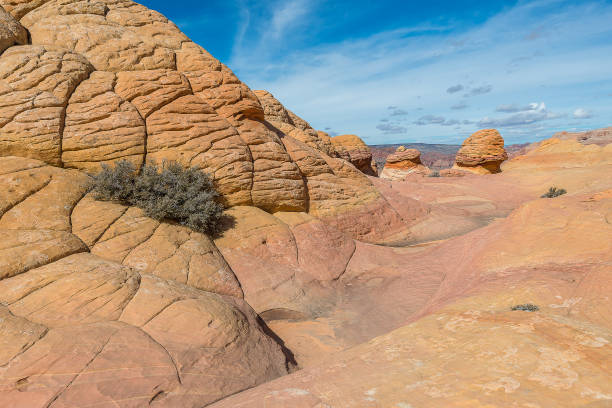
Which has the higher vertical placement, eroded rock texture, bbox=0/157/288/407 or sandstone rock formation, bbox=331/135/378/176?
sandstone rock formation, bbox=331/135/378/176

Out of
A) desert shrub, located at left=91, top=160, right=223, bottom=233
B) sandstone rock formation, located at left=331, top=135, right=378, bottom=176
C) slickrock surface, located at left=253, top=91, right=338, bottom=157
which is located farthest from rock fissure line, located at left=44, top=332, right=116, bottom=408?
sandstone rock formation, located at left=331, top=135, right=378, bottom=176

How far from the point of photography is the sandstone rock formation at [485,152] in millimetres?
35656

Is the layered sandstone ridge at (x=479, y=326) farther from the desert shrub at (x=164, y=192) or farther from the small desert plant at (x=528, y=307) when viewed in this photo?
the desert shrub at (x=164, y=192)

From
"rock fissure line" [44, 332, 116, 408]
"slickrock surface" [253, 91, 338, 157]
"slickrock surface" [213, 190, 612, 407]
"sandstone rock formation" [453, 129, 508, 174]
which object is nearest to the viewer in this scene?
"slickrock surface" [213, 190, 612, 407]

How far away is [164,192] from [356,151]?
84.2ft

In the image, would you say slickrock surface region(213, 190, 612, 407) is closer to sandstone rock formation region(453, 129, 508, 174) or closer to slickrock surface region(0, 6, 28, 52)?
slickrock surface region(0, 6, 28, 52)

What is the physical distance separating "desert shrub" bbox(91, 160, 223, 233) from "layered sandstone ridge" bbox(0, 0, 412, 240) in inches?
24.9

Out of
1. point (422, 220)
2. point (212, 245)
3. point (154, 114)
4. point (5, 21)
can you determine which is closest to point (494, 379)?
point (212, 245)

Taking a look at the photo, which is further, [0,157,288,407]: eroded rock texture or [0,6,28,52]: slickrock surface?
[0,6,28,52]: slickrock surface

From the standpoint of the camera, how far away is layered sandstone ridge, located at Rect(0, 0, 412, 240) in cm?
924

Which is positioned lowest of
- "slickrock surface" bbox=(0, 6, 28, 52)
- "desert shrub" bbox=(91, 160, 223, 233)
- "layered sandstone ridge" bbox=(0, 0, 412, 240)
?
"desert shrub" bbox=(91, 160, 223, 233)

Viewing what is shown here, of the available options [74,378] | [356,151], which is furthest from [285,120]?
[74,378]

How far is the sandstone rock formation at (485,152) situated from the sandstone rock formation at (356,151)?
11076mm

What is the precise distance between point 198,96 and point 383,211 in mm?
9220
